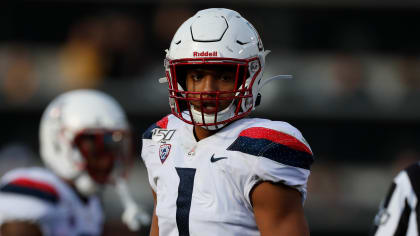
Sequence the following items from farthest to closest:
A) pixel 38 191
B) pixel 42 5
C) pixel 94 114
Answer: pixel 42 5 → pixel 94 114 → pixel 38 191

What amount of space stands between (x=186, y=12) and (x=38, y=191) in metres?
6.27

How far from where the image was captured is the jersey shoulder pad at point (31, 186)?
357cm

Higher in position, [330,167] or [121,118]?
[121,118]

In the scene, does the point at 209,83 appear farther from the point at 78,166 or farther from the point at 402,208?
the point at 78,166

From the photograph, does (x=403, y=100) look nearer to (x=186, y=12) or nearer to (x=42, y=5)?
(x=186, y=12)

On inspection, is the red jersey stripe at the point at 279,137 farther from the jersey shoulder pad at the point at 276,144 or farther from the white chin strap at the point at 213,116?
the white chin strap at the point at 213,116

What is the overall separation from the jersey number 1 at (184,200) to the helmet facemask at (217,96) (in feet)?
0.53

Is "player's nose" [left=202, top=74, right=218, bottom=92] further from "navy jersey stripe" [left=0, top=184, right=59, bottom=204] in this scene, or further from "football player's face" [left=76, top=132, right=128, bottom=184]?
"football player's face" [left=76, top=132, right=128, bottom=184]

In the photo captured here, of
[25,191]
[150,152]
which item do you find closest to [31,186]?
[25,191]

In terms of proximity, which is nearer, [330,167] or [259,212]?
[259,212]

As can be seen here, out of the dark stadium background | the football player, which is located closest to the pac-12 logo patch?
the football player

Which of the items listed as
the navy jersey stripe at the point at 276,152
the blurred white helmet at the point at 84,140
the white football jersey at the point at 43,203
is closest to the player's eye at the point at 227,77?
the navy jersey stripe at the point at 276,152

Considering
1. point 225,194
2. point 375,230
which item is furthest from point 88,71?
point 225,194

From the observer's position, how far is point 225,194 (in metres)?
2.40
